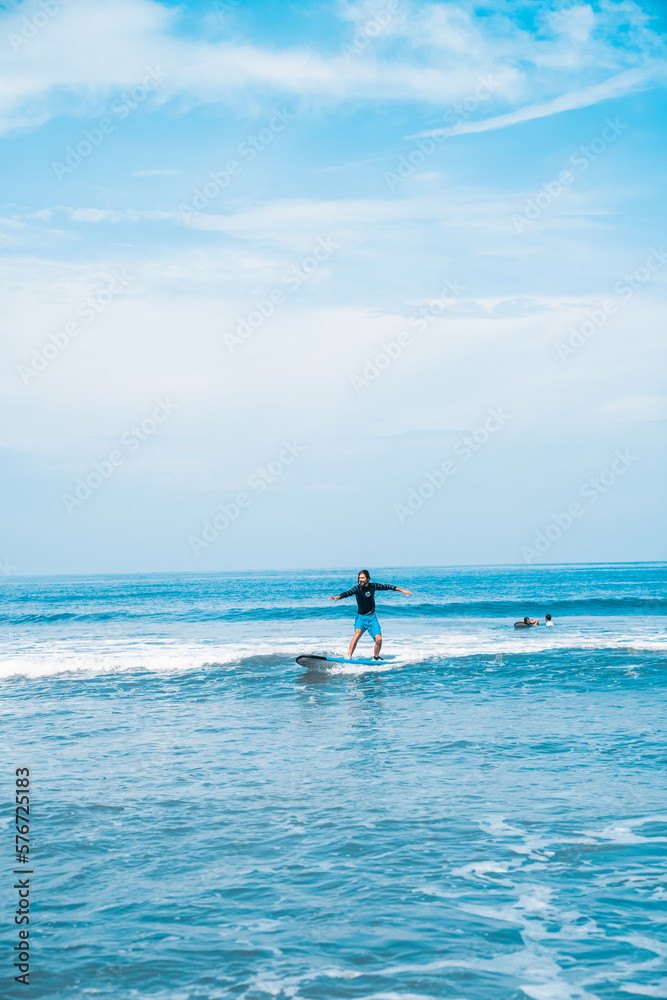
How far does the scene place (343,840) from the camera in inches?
298

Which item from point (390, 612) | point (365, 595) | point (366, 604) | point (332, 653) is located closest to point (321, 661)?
point (366, 604)

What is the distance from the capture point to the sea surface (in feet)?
17.3

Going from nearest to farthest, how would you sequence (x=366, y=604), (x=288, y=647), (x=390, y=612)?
(x=366, y=604) < (x=288, y=647) < (x=390, y=612)

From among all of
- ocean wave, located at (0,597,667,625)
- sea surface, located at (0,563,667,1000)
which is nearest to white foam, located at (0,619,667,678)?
sea surface, located at (0,563,667,1000)

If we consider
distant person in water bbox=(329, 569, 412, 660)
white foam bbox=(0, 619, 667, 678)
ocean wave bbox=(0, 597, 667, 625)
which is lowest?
ocean wave bbox=(0, 597, 667, 625)

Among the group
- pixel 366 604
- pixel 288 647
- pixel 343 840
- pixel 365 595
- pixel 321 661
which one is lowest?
pixel 288 647

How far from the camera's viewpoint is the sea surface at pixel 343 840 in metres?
5.27

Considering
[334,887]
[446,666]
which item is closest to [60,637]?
[446,666]

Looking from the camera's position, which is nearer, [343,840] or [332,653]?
[343,840]

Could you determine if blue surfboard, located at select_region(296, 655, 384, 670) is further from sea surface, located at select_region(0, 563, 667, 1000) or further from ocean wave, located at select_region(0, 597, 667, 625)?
ocean wave, located at select_region(0, 597, 667, 625)

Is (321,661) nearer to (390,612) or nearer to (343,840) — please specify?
(343,840)

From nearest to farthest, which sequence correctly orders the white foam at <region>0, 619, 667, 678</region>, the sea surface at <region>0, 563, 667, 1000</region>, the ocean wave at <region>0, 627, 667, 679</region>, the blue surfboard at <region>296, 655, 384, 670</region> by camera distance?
the sea surface at <region>0, 563, 667, 1000</region> → the blue surfboard at <region>296, 655, 384, 670</region> → the ocean wave at <region>0, 627, 667, 679</region> → the white foam at <region>0, 619, 667, 678</region>

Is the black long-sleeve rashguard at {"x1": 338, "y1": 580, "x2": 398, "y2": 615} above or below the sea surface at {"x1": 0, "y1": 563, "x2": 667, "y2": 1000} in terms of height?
above

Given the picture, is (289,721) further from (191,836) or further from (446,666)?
(446,666)
